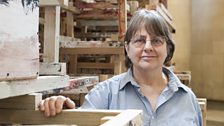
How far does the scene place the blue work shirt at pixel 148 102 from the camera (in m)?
2.13

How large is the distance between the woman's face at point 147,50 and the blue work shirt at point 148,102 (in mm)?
139

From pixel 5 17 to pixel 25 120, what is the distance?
384 mm

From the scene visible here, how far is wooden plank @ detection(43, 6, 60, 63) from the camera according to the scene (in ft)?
9.28

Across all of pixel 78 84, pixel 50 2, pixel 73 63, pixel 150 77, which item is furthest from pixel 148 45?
pixel 73 63

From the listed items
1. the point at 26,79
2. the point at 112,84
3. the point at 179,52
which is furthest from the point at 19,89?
the point at 179,52

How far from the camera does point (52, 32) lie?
9.29 ft

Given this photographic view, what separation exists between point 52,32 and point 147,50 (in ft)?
3.18

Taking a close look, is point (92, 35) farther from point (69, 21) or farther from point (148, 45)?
point (148, 45)

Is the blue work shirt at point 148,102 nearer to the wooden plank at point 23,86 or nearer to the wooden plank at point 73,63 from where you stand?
the wooden plank at point 23,86

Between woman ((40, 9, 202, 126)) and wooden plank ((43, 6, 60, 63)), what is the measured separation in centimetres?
77

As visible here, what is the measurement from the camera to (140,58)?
2.17 metres

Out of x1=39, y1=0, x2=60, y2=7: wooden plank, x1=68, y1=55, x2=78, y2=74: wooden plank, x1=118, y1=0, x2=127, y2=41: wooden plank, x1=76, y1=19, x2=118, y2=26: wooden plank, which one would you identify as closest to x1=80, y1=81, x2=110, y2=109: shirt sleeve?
x1=39, y1=0, x2=60, y2=7: wooden plank

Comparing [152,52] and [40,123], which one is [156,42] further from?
[40,123]

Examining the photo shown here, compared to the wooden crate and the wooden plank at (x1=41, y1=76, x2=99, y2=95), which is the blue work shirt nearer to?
the wooden crate
